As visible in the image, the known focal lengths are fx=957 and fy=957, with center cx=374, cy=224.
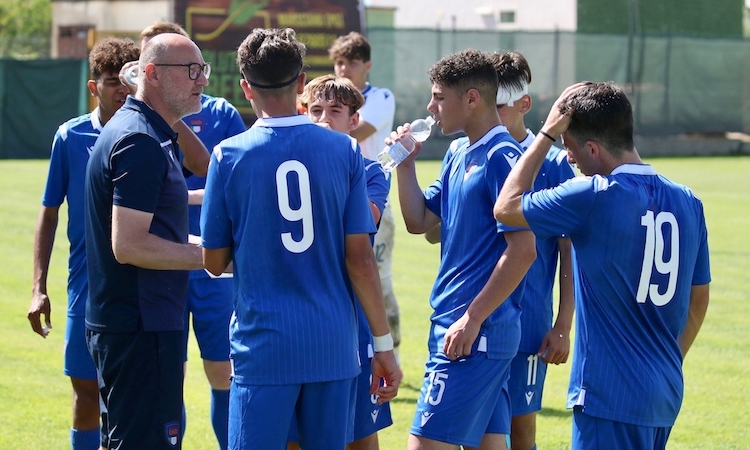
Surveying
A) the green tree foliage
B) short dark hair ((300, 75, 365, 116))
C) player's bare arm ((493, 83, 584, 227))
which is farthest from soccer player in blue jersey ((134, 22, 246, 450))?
the green tree foliage

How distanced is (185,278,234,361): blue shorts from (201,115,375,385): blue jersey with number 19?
6.27ft

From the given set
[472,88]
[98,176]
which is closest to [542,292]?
[472,88]

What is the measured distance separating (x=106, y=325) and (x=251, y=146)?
104 centimetres

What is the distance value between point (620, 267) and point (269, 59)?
159cm

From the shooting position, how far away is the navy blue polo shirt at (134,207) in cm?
393

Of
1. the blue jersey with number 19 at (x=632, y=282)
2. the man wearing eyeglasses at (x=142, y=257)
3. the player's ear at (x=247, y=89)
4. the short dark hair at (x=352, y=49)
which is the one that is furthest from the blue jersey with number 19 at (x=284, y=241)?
the short dark hair at (x=352, y=49)

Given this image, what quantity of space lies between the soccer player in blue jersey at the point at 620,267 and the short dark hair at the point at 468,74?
2.28 feet

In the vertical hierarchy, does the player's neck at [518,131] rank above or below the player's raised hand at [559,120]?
below

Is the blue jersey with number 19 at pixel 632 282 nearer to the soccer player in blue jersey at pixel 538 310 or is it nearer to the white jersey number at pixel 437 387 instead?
the white jersey number at pixel 437 387

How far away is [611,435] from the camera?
3.69m

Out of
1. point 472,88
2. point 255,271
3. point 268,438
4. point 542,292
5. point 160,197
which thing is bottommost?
point 268,438

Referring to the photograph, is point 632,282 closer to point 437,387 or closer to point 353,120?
point 437,387

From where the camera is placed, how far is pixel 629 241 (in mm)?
3650

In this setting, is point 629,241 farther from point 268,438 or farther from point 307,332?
point 268,438
